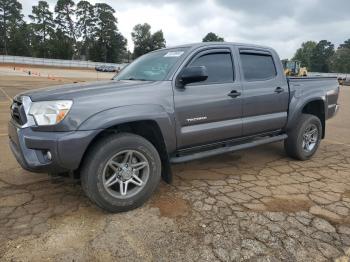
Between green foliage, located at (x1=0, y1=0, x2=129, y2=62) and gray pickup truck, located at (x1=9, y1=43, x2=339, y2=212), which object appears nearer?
gray pickup truck, located at (x1=9, y1=43, x2=339, y2=212)

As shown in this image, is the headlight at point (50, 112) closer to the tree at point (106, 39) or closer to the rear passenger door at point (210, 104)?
the rear passenger door at point (210, 104)

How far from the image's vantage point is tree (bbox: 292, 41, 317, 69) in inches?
4131

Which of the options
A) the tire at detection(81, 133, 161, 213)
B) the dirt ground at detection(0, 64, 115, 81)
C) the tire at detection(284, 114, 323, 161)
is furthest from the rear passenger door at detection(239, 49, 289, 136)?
the dirt ground at detection(0, 64, 115, 81)

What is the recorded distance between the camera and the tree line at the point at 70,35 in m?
83.4

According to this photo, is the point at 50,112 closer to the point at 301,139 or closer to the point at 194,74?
the point at 194,74

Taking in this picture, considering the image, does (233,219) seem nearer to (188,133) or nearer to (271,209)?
(271,209)

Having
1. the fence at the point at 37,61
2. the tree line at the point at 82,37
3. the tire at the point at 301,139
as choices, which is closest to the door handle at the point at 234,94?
the tire at the point at 301,139

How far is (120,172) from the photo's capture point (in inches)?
138

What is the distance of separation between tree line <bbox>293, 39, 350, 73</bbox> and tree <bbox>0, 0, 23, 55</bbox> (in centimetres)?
8333

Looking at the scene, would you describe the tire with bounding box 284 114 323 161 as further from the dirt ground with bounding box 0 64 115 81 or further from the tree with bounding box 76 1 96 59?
the tree with bounding box 76 1 96 59

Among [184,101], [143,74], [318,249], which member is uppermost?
[143,74]

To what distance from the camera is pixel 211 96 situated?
4113 mm

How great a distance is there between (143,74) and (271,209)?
2.26 metres

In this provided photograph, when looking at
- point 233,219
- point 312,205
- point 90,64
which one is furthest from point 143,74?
point 90,64
